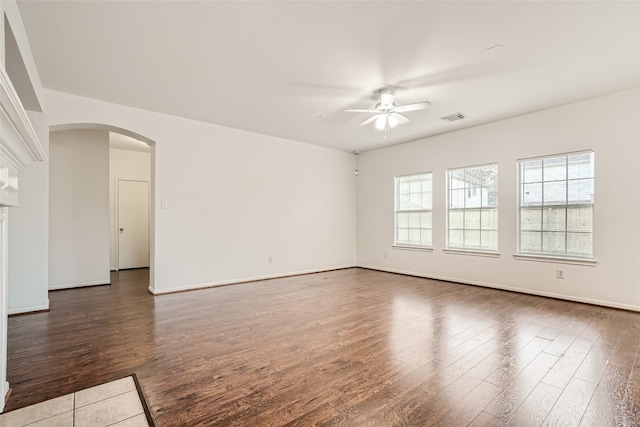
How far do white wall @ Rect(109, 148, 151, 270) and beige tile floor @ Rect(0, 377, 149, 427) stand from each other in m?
5.62

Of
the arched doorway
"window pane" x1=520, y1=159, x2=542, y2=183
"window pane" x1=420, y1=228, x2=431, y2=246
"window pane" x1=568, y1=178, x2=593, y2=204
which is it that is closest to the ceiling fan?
"window pane" x1=520, y1=159, x2=542, y2=183

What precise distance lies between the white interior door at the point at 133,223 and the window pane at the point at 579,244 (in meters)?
8.43

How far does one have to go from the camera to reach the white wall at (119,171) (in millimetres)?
6844

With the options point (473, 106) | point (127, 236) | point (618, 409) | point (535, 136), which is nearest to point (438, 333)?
point (618, 409)

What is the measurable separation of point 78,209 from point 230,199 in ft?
8.38

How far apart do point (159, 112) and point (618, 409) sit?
5834 millimetres

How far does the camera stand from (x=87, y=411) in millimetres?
1820

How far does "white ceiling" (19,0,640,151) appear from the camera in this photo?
237cm

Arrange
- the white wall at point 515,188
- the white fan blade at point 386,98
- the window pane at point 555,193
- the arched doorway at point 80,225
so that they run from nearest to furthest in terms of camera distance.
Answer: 1. the white fan blade at point 386,98
2. the white wall at point 515,188
3. the window pane at point 555,193
4. the arched doorway at point 80,225

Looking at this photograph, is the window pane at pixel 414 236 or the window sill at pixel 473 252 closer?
the window sill at pixel 473 252

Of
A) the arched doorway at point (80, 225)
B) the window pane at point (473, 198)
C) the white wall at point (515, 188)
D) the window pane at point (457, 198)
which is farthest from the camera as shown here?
the window pane at point (457, 198)

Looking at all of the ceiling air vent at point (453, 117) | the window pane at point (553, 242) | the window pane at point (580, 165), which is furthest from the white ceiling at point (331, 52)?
the window pane at point (553, 242)

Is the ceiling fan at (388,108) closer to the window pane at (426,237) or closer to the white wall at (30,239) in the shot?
the window pane at (426,237)

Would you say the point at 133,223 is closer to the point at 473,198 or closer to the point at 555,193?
the point at 473,198
